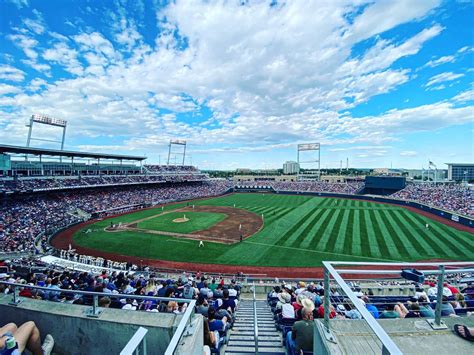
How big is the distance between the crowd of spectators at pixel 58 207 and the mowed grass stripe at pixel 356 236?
29539mm

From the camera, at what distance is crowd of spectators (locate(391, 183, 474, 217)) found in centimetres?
3666

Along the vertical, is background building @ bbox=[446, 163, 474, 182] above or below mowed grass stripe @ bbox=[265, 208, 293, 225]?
above

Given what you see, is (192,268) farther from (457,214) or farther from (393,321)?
(457,214)

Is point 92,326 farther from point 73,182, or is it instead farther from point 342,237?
point 73,182

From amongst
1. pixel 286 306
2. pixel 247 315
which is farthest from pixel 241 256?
pixel 286 306

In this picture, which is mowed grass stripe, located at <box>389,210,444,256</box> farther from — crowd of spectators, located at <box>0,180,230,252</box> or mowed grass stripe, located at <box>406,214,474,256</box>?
crowd of spectators, located at <box>0,180,230,252</box>

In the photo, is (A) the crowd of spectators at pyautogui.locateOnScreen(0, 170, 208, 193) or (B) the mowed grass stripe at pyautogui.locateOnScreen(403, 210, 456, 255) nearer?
(B) the mowed grass stripe at pyautogui.locateOnScreen(403, 210, 456, 255)

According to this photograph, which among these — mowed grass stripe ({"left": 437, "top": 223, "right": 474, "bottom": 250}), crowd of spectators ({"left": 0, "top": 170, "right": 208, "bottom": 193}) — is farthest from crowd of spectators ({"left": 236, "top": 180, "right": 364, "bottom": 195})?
mowed grass stripe ({"left": 437, "top": 223, "right": 474, "bottom": 250})

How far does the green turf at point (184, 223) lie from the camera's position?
107ft

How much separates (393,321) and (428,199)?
2077 inches

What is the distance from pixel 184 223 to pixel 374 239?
23.8 metres

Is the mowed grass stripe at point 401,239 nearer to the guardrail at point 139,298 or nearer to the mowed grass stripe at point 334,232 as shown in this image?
the mowed grass stripe at point 334,232

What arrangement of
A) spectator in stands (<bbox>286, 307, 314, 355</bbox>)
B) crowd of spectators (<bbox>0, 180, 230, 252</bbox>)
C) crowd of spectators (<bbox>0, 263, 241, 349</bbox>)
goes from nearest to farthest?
spectator in stands (<bbox>286, 307, 314, 355</bbox>) → crowd of spectators (<bbox>0, 263, 241, 349</bbox>) → crowd of spectators (<bbox>0, 180, 230, 252</bbox>)

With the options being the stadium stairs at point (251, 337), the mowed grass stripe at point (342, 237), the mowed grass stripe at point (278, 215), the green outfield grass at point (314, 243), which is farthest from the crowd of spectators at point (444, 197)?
the stadium stairs at point (251, 337)
